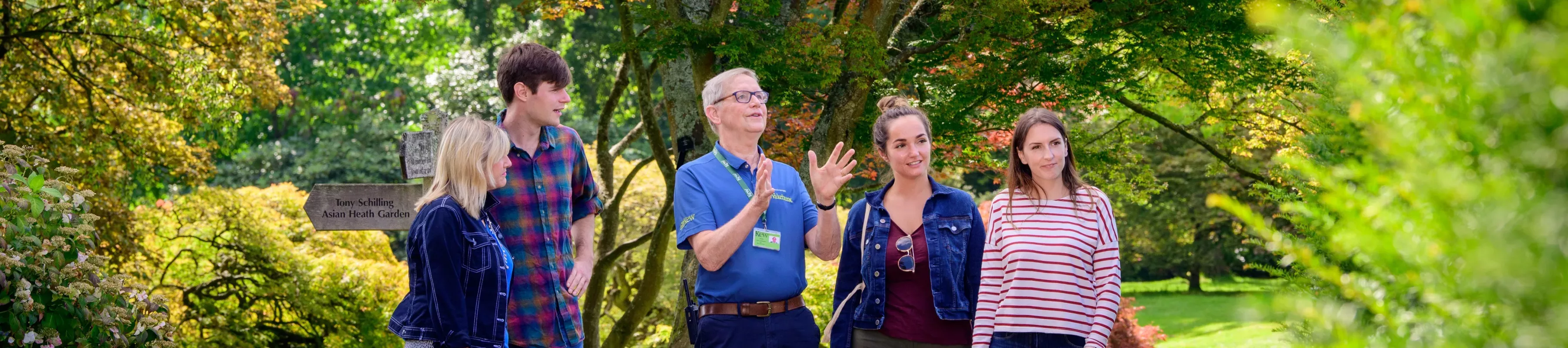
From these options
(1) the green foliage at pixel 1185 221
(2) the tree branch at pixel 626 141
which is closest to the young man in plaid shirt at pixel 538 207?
(2) the tree branch at pixel 626 141

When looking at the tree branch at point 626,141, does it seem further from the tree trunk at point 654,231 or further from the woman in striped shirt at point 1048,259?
the woman in striped shirt at point 1048,259

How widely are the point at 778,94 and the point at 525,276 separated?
2.88m

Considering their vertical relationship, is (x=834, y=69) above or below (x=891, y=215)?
above

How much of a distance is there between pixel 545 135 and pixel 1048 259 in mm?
1552

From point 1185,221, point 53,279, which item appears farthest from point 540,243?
point 1185,221

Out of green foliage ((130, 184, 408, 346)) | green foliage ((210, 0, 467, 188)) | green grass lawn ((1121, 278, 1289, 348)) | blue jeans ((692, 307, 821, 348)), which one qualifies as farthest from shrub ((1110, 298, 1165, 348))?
green foliage ((210, 0, 467, 188))

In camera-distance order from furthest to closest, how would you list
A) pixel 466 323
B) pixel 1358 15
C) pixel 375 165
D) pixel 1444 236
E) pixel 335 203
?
pixel 375 165 → pixel 335 203 → pixel 466 323 → pixel 1358 15 → pixel 1444 236

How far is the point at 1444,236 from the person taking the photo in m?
1.24

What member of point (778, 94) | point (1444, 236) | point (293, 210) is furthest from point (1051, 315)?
point (293, 210)

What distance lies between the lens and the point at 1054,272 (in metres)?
3.21

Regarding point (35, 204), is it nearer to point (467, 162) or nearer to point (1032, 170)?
point (467, 162)

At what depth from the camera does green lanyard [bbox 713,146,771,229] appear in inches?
134

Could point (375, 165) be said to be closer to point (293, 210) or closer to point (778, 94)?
point (293, 210)

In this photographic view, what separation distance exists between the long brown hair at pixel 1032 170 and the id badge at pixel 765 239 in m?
0.68
